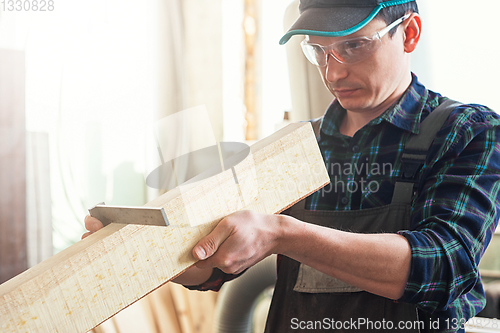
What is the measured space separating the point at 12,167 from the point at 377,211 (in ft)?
3.12

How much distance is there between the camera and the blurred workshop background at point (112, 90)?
88 cm

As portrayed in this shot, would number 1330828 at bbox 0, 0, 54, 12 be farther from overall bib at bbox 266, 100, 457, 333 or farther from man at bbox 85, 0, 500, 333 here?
overall bib at bbox 266, 100, 457, 333

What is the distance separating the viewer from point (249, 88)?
2.25 metres

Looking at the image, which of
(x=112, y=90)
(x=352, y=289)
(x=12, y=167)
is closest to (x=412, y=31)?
(x=352, y=289)

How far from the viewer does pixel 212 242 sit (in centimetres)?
53

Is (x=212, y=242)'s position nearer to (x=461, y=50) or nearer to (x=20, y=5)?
(x=20, y=5)

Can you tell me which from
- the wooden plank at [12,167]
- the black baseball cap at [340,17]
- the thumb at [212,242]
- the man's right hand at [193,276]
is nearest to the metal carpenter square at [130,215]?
the thumb at [212,242]

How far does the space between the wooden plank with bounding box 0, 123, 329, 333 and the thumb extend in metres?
0.01

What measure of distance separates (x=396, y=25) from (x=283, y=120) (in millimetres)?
1298

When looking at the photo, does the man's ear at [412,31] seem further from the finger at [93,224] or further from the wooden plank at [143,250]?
the finger at [93,224]

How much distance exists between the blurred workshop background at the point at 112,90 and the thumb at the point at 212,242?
0.31 ft

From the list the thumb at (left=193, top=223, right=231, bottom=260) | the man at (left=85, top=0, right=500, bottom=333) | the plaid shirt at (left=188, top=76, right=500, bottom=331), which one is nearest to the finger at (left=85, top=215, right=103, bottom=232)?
the man at (left=85, top=0, right=500, bottom=333)

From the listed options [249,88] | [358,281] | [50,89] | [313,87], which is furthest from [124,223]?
[249,88]

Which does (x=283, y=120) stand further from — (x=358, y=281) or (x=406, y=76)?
(x=358, y=281)
